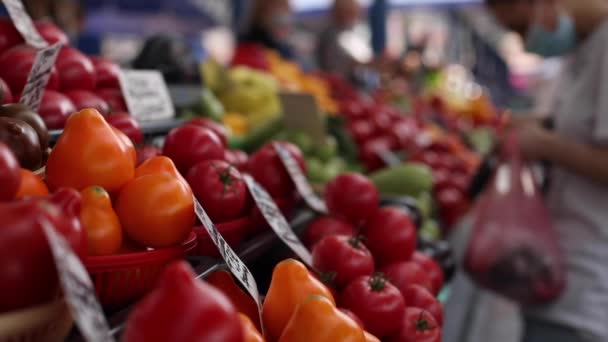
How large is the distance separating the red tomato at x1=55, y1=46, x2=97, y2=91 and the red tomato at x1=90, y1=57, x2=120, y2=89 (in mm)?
143

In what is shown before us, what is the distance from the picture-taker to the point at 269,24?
5211 mm

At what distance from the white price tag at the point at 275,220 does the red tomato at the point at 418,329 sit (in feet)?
0.76

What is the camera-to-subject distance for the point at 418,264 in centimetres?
139

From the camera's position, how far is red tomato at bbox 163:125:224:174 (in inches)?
48.6

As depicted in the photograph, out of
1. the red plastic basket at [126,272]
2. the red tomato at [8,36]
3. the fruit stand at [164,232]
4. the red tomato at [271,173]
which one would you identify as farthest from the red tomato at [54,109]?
the red plastic basket at [126,272]

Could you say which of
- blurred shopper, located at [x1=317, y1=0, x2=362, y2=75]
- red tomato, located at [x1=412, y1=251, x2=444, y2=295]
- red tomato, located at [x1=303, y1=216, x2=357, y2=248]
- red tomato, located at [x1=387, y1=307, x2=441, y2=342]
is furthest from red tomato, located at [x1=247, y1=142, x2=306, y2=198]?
blurred shopper, located at [x1=317, y1=0, x2=362, y2=75]

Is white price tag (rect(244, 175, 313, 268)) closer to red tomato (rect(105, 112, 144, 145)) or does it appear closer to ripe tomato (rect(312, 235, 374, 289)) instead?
ripe tomato (rect(312, 235, 374, 289))

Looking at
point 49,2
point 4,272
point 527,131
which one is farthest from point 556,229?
point 49,2

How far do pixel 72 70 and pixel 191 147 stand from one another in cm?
48

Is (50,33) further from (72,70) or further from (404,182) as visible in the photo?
(404,182)

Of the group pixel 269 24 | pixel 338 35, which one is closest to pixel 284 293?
pixel 269 24

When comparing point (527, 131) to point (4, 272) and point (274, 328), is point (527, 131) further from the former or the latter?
point (4, 272)

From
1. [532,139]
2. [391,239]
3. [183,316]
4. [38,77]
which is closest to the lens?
[183,316]

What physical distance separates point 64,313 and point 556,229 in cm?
241
